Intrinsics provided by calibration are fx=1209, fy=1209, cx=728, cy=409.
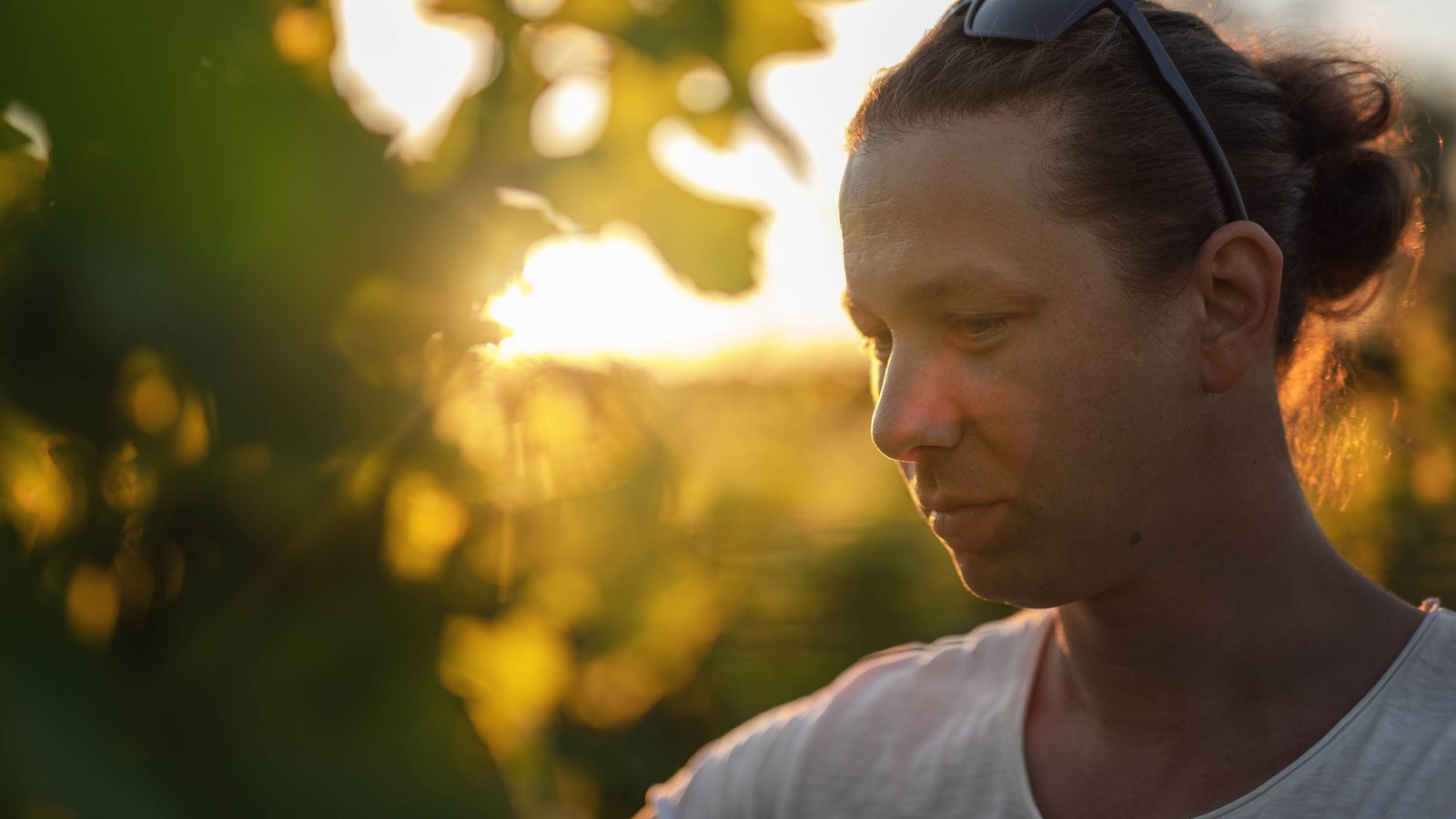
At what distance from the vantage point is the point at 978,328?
112 centimetres

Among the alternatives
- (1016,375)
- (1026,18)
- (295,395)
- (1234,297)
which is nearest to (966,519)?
(1016,375)

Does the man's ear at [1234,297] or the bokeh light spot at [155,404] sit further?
the man's ear at [1234,297]

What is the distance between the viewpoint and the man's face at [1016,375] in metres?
1.11

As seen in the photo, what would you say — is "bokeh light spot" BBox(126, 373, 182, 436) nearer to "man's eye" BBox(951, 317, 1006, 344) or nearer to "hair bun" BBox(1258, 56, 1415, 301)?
"man's eye" BBox(951, 317, 1006, 344)

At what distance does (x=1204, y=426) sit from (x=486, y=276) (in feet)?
2.32

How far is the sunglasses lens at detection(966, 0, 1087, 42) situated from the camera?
1.18 m

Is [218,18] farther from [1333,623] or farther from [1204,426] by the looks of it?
[1333,623]

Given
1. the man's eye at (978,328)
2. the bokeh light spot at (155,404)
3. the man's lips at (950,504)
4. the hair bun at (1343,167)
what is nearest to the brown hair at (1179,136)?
the hair bun at (1343,167)

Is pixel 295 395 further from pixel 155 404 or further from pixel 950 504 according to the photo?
pixel 950 504

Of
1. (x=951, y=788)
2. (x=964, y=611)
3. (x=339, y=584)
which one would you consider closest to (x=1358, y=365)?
(x=951, y=788)

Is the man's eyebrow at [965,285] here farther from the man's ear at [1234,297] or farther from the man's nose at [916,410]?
the man's ear at [1234,297]

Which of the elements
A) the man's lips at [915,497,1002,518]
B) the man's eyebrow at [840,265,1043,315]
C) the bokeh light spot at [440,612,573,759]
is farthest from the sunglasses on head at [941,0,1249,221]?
the bokeh light spot at [440,612,573,759]

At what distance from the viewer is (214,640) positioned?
2.86 ft

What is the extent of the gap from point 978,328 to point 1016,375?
0.06 meters
